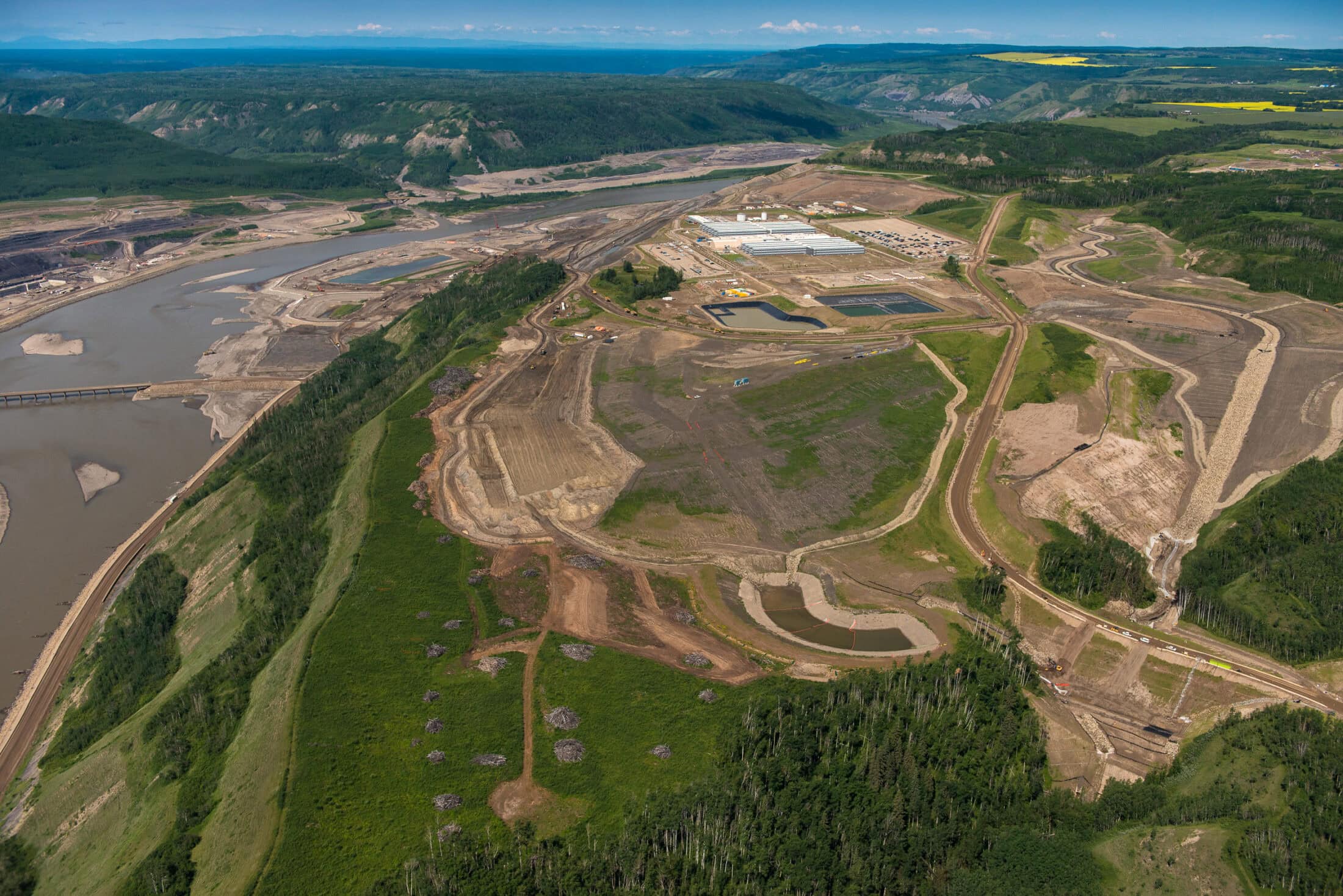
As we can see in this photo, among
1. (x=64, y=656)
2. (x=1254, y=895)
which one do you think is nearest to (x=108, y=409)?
(x=64, y=656)

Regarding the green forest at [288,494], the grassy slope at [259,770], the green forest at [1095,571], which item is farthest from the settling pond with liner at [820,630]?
the green forest at [288,494]

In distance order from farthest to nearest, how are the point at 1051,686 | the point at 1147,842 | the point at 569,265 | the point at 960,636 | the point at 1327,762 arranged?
the point at 569,265 < the point at 960,636 < the point at 1051,686 < the point at 1327,762 < the point at 1147,842

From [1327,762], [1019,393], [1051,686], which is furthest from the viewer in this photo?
[1019,393]

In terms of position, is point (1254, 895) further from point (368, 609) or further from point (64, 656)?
point (64, 656)

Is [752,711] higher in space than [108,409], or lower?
higher

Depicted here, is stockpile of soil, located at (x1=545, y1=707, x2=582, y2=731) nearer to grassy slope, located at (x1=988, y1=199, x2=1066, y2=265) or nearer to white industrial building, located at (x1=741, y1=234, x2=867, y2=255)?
white industrial building, located at (x1=741, y1=234, x2=867, y2=255)

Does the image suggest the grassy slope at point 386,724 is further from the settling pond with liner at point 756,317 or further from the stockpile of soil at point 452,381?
the settling pond with liner at point 756,317

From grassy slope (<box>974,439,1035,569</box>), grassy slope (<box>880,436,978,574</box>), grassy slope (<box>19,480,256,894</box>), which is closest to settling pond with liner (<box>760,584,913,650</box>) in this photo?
grassy slope (<box>880,436,978,574</box>)

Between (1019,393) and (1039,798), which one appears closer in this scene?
(1039,798)
